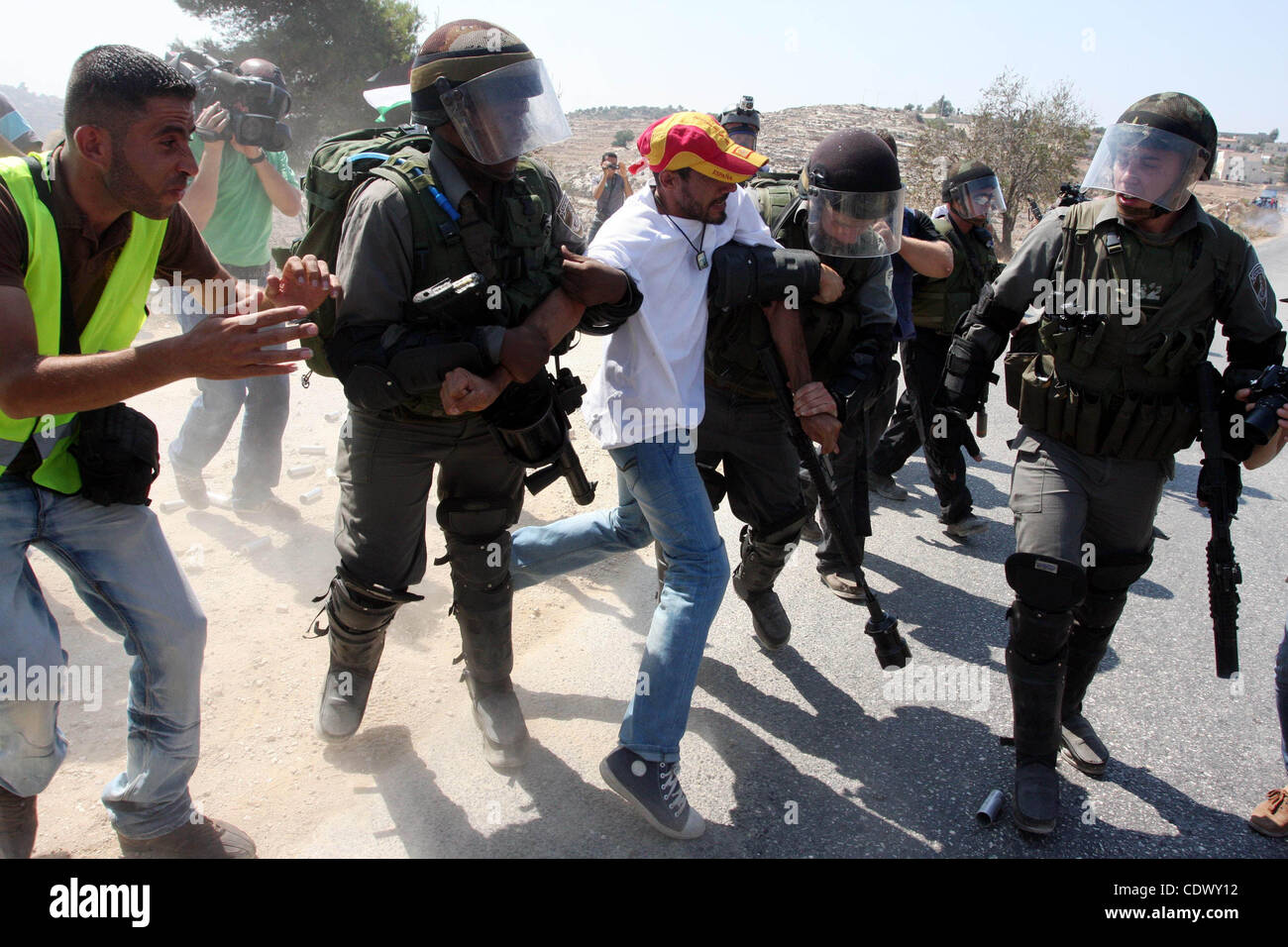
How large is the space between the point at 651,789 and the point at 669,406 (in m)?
1.12

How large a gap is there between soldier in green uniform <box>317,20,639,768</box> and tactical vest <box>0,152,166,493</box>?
18.6 inches

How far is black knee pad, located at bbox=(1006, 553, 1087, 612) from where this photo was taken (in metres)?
2.76

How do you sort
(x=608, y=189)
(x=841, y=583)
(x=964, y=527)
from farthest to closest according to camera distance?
(x=608, y=189) < (x=964, y=527) < (x=841, y=583)

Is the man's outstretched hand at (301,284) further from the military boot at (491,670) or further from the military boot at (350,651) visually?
the military boot at (491,670)

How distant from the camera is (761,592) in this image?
3648 mm

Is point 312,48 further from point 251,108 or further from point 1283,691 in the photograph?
point 1283,691

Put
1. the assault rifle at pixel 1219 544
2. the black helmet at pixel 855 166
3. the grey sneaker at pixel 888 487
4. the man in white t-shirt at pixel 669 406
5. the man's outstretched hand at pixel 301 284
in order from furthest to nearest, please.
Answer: the grey sneaker at pixel 888 487, the black helmet at pixel 855 166, the assault rifle at pixel 1219 544, the man in white t-shirt at pixel 669 406, the man's outstretched hand at pixel 301 284

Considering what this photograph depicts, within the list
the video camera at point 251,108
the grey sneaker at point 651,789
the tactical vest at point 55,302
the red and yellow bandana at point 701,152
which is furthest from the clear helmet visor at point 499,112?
the video camera at point 251,108

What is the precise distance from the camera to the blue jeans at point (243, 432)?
4.73m

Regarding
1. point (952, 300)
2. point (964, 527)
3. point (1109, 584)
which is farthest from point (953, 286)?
point (1109, 584)

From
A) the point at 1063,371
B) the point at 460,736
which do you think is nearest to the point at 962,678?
the point at 1063,371

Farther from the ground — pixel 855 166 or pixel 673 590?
pixel 855 166

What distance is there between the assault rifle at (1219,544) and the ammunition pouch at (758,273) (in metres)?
1.25

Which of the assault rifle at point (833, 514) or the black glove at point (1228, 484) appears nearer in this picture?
the black glove at point (1228, 484)
